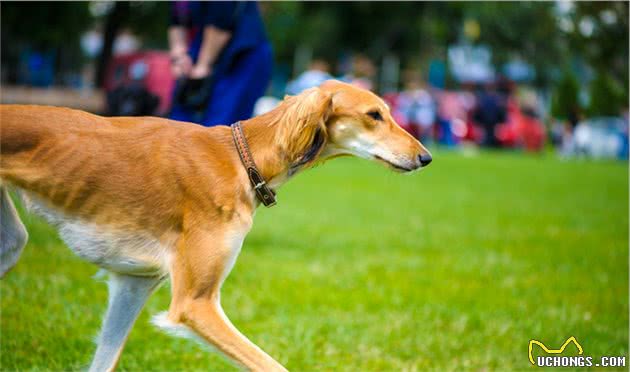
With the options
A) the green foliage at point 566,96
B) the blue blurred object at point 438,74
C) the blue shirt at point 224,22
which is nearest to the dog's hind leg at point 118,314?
the blue shirt at point 224,22

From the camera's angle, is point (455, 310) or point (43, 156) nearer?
point (43, 156)

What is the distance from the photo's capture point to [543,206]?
1402 cm

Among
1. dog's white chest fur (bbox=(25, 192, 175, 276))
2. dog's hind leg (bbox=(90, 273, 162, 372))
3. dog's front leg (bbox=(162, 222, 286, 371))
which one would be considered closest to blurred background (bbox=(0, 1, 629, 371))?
dog's hind leg (bbox=(90, 273, 162, 372))

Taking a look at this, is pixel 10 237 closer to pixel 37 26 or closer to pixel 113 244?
pixel 113 244

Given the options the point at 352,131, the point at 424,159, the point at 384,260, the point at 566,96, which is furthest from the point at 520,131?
the point at 352,131

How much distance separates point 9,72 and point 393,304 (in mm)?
26059

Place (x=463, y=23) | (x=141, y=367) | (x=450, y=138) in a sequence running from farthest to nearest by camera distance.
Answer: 1. (x=463, y=23)
2. (x=450, y=138)
3. (x=141, y=367)

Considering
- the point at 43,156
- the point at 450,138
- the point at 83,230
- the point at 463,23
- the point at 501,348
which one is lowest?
the point at 501,348

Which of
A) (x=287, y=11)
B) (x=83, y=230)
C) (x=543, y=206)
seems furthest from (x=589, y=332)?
(x=287, y=11)

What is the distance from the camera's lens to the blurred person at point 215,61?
6293 millimetres

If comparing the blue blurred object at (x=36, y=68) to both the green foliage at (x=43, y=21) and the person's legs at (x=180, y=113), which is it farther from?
the person's legs at (x=180, y=113)

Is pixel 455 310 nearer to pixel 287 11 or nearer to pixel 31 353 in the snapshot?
pixel 31 353

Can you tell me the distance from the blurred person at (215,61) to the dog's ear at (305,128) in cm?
259

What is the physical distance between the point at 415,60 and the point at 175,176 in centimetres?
4308
